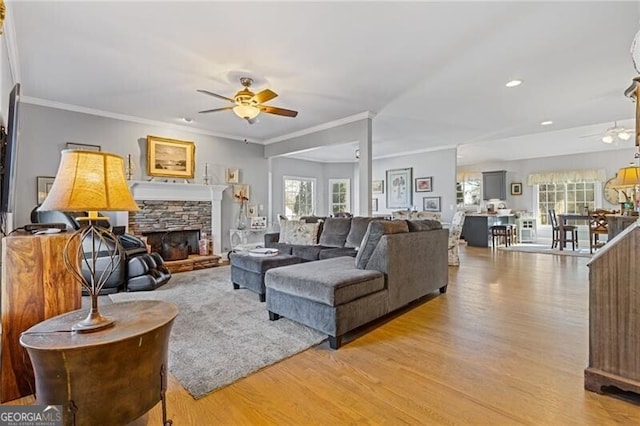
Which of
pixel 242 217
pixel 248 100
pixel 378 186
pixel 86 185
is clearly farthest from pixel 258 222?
pixel 86 185

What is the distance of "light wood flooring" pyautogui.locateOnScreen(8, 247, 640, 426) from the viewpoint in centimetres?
169

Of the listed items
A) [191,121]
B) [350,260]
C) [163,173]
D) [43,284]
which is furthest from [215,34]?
[163,173]

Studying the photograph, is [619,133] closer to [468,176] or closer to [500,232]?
[500,232]

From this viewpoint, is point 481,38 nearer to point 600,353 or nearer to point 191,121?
point 600,353

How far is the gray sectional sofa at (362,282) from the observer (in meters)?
2.56

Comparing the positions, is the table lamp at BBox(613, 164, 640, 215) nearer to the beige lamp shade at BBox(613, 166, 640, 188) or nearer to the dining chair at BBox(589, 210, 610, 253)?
the beige lamp shade at BBox(613, 166, 640, 188)

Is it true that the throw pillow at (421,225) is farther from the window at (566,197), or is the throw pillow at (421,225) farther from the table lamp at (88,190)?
the window at (566,197)

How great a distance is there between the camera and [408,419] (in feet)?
5.48

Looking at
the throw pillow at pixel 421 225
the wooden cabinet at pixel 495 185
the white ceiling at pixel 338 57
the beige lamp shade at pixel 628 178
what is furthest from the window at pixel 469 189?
the throw pillow at pixel 421 225

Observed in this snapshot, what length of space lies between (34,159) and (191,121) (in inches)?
89.9

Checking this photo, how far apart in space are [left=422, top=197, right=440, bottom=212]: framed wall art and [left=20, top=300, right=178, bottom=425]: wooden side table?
25.7 feet

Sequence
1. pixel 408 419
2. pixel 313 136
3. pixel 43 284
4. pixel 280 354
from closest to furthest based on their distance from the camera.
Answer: pixel 408 419
pixel 43 284
pixel 280 354
pixel 313 136

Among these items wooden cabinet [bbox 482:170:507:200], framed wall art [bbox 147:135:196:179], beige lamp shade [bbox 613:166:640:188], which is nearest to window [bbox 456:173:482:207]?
wooden cabinet [bbox 482:170:507:200]

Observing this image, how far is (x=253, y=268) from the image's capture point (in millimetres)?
3850
